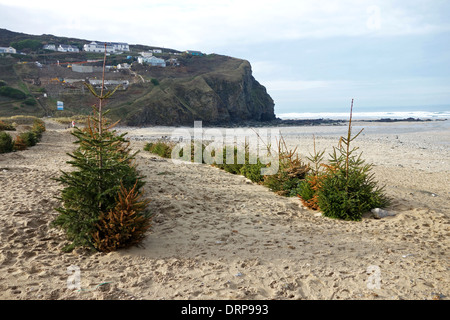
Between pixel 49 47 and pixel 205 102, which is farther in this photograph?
pixel 49 47

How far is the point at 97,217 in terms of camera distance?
474 centimetres

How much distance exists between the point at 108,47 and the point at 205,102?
71466mm

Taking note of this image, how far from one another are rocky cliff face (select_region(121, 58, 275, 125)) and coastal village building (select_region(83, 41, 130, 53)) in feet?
160

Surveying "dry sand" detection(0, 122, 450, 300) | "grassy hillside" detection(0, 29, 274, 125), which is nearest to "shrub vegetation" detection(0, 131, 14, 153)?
"dry sand" detection(0, 122, 450, 300)

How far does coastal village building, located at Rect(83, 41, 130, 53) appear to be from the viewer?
11117cm

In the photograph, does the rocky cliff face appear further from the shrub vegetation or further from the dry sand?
the dry sand

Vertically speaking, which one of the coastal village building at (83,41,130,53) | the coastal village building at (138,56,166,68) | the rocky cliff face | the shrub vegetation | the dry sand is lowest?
the dry sand

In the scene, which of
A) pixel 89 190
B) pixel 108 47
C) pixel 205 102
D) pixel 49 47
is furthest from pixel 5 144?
pixel 108 47

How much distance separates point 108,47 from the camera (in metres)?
122

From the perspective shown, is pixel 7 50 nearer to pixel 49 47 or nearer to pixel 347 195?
pixel 49 47

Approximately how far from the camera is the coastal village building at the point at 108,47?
11117cm
